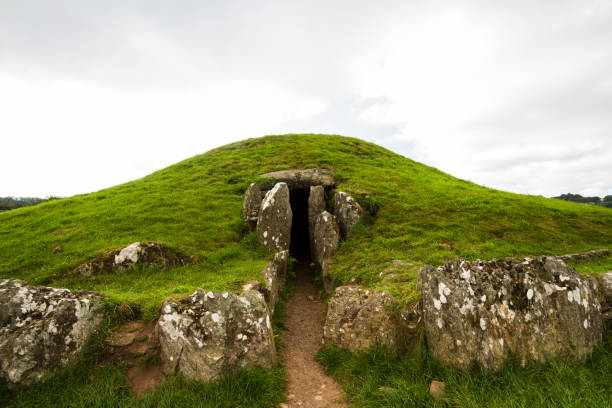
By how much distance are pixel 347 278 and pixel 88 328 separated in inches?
312

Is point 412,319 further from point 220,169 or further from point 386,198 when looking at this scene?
point 220,169

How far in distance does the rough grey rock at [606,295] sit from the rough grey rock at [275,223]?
10.8 metres

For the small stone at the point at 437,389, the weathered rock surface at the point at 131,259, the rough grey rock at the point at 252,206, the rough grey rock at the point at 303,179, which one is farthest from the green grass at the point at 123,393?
the rough grey rock at the point at 303,179

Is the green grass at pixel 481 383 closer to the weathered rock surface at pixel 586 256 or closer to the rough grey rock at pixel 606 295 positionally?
the rough grey rock at pixel 606 295

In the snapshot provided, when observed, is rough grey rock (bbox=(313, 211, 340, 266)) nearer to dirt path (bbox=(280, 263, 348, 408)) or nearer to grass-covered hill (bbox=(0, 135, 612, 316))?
grass-covered hill (bbox=(0, 135, 612, 316))

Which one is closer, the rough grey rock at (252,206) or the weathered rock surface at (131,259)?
the weathered rock surface at (131,259)

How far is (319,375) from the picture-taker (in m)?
6.84

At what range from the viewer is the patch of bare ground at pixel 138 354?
5734 mm

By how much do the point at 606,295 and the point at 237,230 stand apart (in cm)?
1378

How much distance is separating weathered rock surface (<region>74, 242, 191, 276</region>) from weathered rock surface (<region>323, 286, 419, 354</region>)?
7.14 m

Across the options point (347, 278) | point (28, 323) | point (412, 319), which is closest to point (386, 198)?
point (347, 278)

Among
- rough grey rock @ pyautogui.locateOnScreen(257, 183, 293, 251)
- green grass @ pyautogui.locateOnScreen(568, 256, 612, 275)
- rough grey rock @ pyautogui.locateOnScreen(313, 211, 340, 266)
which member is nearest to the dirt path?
rough grey rock @ pyautogui.locateOnScreen(313, 211, 340, 266)

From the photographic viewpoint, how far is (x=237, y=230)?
14227mm

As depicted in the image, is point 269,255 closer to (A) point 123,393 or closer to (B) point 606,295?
(A) point 123,393
